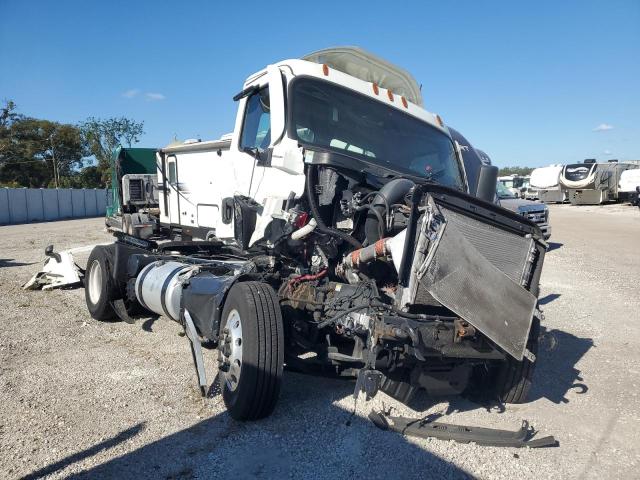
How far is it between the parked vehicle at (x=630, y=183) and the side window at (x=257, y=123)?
91.8 feet

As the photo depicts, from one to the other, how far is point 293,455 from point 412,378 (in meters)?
0.92

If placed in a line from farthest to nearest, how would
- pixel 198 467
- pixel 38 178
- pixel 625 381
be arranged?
pixel 38 178 < pixel 625 381 < pixel 198 467

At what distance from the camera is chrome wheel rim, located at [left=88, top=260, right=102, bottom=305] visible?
6.13 m

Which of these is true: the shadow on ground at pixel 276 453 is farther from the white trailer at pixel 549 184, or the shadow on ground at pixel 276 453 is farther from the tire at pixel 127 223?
the white trailer at pixel 549 184

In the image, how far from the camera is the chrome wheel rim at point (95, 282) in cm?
613

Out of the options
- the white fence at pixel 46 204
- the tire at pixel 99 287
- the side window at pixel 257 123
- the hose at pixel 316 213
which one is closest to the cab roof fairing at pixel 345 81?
the side window at pixel 257 123

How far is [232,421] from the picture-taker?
140 inches

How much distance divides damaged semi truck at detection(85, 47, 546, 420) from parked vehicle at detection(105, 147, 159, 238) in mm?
5127

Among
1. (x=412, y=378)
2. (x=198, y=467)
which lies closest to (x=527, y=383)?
(x=412, y=378)

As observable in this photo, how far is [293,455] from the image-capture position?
316 cm

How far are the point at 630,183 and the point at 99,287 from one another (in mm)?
30001

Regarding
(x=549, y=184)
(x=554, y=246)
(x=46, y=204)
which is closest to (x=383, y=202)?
(x=554, y=246)

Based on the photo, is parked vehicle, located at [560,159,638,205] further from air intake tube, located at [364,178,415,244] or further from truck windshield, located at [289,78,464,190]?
air intake tube, located at [364,178,415,244]

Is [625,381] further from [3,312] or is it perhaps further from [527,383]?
[3,312]
